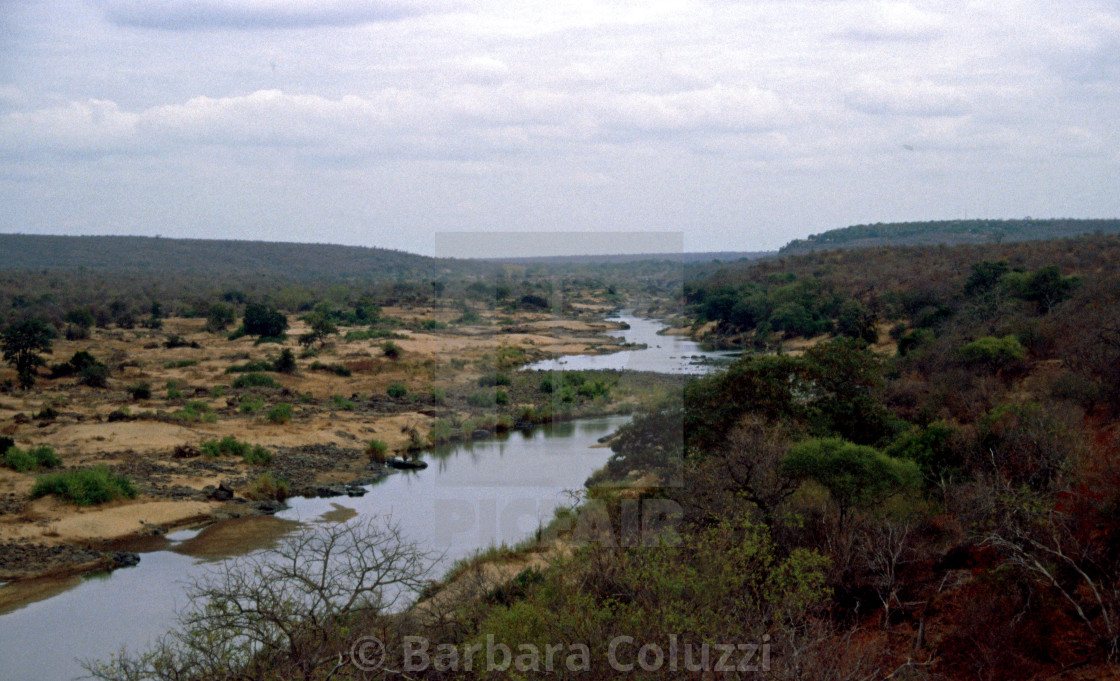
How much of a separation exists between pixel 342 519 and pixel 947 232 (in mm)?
103330

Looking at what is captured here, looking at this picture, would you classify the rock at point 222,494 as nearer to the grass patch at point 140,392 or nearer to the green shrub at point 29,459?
the green shrub at point 29,459

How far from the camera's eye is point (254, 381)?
1243 inches

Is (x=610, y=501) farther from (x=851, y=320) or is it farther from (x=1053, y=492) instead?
(x=851, y=320)

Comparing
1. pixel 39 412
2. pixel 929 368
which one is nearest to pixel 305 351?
pixel 39 412

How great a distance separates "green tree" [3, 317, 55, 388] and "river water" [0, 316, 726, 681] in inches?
622

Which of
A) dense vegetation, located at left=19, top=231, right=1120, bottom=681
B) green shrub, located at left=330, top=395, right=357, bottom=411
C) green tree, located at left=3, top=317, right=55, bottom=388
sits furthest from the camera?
green tree, located at left=3, top=317, right=55, bottom=388

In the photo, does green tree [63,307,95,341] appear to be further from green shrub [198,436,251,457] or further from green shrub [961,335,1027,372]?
green shrub [961,335,1027,372]

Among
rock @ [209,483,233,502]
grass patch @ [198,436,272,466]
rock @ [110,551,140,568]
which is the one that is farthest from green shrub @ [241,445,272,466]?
rock @ [110,551,140,568]

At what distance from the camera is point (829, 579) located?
36.0 feet

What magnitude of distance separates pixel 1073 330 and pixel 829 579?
1302 cm

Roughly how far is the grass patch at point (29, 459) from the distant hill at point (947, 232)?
80.9m

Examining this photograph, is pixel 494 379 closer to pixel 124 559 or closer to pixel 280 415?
pixel 280 415

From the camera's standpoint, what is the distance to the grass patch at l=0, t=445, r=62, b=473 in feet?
63.9

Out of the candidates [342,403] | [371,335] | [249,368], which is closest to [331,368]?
[249,368]
